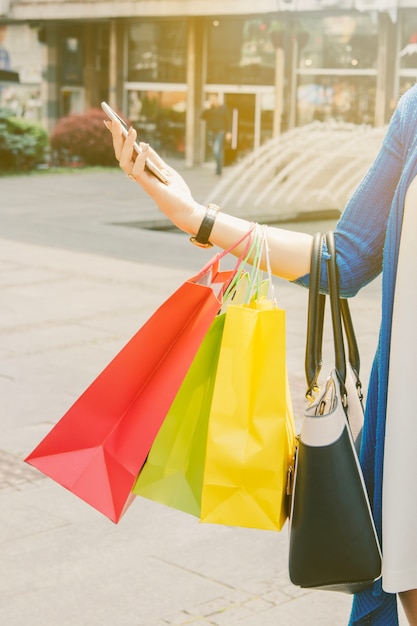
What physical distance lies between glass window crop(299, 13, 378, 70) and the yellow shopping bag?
23.9 m

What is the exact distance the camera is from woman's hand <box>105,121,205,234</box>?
2227mm

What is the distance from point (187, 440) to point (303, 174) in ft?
68.3

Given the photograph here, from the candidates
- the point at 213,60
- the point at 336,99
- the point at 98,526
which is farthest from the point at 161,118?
the point at 98,526

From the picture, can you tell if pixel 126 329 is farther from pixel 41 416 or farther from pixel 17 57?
pixel 17 57

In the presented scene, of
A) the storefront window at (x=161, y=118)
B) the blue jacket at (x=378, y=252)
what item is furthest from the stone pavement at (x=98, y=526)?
the storefront window at (x=161, y=118)

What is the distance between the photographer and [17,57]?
3312 centimetres

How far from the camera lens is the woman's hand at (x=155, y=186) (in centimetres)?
223

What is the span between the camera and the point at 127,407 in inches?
85.7

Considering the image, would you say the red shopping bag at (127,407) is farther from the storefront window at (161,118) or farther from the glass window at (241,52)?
the storefront window at (161,118)

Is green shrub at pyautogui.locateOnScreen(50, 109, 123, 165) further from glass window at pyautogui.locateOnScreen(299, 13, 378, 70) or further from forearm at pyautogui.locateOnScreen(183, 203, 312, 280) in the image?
forearm at pyautogui.locateOnScreen(183, 203, 312, 280)

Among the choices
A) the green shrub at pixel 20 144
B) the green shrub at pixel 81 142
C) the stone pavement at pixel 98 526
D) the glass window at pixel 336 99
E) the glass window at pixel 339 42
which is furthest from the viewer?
the green shrub at pixel 81 142

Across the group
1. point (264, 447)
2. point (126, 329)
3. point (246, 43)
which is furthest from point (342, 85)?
point (264, 447)

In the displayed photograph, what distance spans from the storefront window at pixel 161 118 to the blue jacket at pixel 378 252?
27521 mm

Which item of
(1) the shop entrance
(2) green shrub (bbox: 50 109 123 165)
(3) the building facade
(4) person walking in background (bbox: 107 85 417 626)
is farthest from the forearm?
(1) the shop entrance
